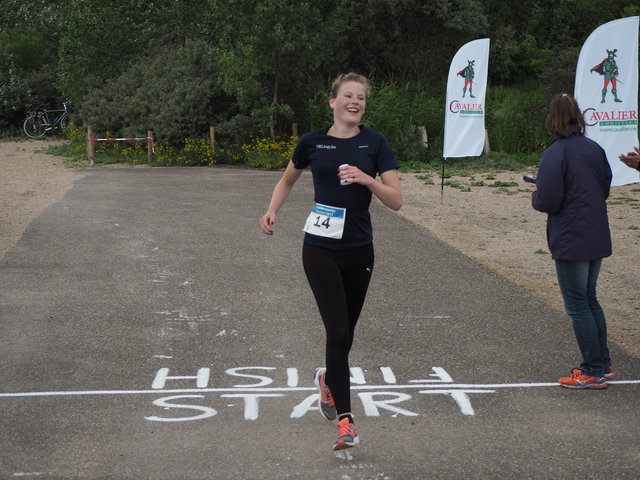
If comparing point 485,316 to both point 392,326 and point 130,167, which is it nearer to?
point 392,326

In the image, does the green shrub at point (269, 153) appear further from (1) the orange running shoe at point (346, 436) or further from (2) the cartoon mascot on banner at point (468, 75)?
(1) the orange running shoe at point (346, 436)

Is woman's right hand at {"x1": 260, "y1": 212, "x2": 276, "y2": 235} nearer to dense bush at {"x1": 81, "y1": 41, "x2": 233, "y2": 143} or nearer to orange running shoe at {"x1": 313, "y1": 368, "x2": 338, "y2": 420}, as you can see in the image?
orange running shoe at {"x1": 313, "y1": 368, "x2": 338, "y2": 420}

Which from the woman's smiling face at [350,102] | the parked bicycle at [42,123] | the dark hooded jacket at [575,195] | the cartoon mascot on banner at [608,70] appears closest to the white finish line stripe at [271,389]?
the dark hooded jacket at [575,195]

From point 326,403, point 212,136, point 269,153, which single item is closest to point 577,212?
point 326,403

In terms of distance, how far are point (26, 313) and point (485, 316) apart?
12.3 ft

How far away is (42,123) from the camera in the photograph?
3434 centimetres

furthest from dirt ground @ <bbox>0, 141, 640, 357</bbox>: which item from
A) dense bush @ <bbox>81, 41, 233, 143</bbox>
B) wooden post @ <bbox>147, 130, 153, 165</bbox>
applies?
dense bush @ <bbox>81, 41, 233, 143</bbox>

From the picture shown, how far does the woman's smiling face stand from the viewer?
4.63 m

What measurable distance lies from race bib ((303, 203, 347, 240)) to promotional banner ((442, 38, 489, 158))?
11577mm

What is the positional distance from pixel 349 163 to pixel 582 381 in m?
2.12

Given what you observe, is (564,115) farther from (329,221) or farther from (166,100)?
(166,100)

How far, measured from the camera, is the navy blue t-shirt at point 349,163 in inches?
183

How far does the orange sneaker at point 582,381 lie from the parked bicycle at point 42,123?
30708 millimetres

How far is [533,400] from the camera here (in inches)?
212
